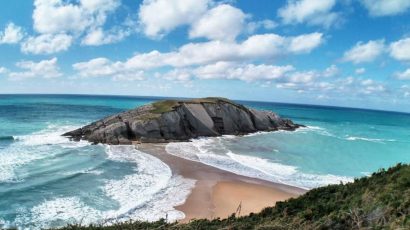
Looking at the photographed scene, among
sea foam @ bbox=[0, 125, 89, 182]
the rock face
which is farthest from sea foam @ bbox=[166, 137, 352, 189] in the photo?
sea foam @ bbox=[0, 125, 89, 182]

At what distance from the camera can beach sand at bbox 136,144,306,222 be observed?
2381 centimetres

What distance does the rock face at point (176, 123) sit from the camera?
5075 centimetres

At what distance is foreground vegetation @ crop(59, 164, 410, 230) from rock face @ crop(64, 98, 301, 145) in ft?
119

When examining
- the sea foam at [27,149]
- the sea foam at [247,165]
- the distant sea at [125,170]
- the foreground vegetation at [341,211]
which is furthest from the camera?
the sea foam at [247,165]

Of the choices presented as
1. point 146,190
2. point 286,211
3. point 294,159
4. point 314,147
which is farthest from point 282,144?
point 286,211

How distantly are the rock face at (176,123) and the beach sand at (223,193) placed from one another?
1597cm

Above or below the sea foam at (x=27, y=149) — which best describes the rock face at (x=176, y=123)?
above

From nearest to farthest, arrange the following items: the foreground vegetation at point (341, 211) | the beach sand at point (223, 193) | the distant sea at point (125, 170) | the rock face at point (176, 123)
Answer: the foreground vegetation at point (341, 211) < the distant sea at point (125, 170) < the beach sand at point (223, 193) < the rock face at point (176, 123)

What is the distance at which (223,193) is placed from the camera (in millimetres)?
27844

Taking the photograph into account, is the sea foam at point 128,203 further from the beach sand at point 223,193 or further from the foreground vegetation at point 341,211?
the foreground vegetation at point 341,211

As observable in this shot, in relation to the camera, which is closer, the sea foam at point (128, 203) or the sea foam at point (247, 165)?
the sea foam at point (128, 203)

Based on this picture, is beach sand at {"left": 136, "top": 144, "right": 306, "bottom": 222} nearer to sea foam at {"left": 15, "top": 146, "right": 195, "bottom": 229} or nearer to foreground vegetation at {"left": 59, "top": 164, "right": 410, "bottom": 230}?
sea foam at {"left": 15, "top": 146, "right": 195, "bottom": 229}

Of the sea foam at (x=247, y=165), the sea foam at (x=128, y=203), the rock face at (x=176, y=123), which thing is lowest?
the sea foam at (x=128, y=203)

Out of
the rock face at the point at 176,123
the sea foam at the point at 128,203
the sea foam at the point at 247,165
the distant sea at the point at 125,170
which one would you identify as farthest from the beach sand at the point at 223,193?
the rock face at the point at 176,123
